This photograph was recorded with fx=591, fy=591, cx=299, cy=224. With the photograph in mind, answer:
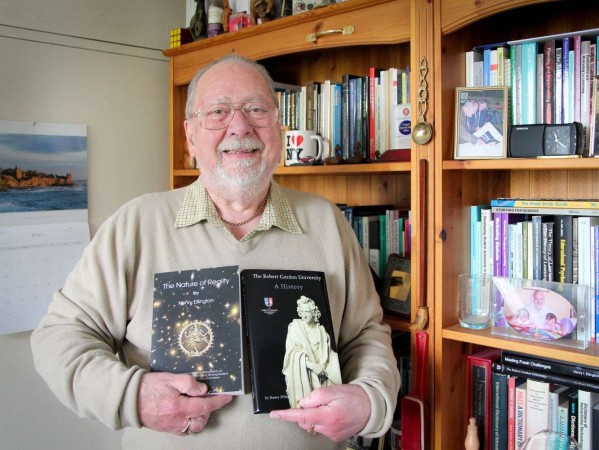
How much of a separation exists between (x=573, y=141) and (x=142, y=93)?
5.35 ft

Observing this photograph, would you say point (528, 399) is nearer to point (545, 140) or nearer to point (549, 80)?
point (545, 140)

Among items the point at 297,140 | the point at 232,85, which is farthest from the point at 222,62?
the point at 297,140

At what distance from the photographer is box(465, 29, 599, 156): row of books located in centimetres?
136

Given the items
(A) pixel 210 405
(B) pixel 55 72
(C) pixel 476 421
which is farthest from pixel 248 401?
(B) pixel 55 72

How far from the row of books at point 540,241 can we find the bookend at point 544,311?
0.04 m

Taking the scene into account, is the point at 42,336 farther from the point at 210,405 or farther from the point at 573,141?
the point at 573,141

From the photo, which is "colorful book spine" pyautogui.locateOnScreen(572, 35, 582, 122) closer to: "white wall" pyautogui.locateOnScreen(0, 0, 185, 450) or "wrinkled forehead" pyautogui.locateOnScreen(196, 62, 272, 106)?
"wrinkled forehead" pyautogui.locateOnScreen(196, 62, 272, 106)

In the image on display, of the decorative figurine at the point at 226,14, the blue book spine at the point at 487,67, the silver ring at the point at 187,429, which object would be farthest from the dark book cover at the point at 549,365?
the decorative figurine at the point at 226,14

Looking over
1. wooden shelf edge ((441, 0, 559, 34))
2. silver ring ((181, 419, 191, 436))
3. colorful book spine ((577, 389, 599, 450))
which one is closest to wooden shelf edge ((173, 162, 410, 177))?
wooden shelf edge ((441, 0, 559, 34))

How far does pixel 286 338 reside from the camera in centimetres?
125

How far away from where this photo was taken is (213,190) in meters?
1.42

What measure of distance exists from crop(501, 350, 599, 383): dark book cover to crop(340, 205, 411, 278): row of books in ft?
1.43

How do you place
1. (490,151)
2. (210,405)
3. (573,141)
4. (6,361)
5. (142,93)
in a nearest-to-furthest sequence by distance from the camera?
1. (210,405)
2. (573,141)
3. (490,151)
4. (6,361)
5. (142,93)

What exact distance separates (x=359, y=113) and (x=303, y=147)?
8.0 inches
